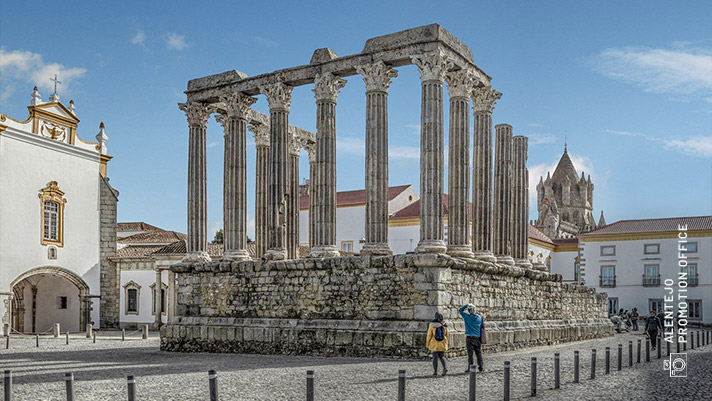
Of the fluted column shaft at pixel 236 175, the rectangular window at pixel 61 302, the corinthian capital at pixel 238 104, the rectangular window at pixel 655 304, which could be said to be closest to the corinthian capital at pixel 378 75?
the corinthian capital at pixel 238 104

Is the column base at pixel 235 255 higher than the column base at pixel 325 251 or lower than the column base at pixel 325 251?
lower

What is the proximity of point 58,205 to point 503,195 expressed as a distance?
22.8 m

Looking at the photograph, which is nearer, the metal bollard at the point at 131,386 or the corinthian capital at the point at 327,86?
the metal bollard at the point at 131,386

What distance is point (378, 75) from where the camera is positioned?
69.4 ft

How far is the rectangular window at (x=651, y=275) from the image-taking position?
5109 centimetres

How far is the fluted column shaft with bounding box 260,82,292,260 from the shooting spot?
23.2 meters

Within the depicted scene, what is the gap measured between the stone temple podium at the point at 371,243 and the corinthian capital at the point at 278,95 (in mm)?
36

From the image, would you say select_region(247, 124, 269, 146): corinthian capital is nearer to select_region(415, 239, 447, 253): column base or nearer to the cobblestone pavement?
the cobblestone pavement

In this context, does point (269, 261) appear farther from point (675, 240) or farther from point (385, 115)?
point (675, 240)

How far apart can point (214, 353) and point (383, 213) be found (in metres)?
6.47

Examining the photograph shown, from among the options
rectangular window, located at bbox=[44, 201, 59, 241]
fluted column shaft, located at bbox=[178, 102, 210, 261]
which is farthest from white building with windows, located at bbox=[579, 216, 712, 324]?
fluted column shaft, located at bbox=[178, 102, 210, 261]

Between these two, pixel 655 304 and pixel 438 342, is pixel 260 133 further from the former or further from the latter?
pixel 655 304

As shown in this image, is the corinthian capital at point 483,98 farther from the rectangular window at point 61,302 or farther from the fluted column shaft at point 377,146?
the rectangular window at point 61,302

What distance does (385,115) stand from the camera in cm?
2130
